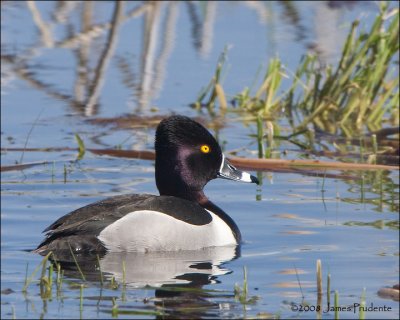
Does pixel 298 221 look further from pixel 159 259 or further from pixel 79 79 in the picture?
→ pixel 79 79

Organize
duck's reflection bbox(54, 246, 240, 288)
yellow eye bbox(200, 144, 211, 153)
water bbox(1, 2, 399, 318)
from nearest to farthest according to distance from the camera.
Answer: water bbox(1, 2, 399, 318), duck's reflection bbox(54, 246, 240, 288), yellow eye bbox(200, 144, 211, 153)

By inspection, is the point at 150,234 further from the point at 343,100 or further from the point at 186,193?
the point at 343,100

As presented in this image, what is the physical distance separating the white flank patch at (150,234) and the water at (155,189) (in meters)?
0.09

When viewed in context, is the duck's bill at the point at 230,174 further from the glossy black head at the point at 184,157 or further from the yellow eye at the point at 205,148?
the yellow eye at the point at 205,148

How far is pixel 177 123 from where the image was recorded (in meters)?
8.77

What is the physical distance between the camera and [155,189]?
10.0 m

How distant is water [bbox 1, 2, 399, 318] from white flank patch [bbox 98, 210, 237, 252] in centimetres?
9

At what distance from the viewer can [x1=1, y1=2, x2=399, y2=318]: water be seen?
7.02m

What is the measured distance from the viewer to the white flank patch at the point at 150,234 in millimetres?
8188

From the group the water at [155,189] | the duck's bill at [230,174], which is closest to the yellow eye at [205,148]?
the duck's bill at [230,174]

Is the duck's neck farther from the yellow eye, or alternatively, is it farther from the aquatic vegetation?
the aquatic vegetation

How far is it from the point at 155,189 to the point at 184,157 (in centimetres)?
117

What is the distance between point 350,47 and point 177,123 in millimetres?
3598

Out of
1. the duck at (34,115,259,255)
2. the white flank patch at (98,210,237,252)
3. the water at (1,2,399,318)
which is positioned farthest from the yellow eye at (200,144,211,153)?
the white flank patch at (98,210,237,252)
